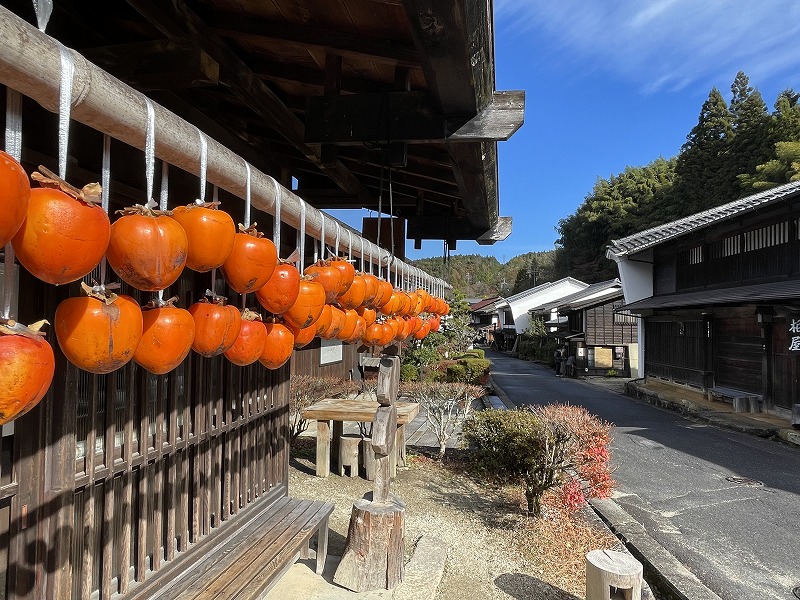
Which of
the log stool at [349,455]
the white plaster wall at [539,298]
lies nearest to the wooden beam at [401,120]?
the log stool at [349,455]

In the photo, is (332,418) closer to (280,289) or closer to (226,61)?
(226,61)

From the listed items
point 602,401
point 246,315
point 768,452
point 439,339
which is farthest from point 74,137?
point 602,401

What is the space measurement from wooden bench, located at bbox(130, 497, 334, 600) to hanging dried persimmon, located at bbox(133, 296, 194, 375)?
1.93 m

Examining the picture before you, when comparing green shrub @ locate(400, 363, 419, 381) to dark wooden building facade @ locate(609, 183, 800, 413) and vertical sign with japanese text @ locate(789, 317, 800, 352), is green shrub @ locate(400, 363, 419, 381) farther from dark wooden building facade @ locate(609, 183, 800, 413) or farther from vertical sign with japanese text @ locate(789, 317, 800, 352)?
vertical sign with japanese text @ locate(789, 317, 800, 352)

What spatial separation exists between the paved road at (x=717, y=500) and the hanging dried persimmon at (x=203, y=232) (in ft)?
17.3

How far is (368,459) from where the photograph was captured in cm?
725

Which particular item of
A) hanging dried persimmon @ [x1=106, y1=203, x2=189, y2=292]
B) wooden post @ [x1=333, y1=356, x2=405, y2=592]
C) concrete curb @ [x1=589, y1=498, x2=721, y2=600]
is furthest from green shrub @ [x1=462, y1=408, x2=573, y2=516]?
hanging dried persimmon @ [x1=106, y1=203, x2=189, y2=292]

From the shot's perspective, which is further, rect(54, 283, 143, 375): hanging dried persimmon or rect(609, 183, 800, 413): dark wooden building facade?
rect(609, 183, 800, 413): dark wooden building facade

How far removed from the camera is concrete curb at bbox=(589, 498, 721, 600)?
14.4 feet

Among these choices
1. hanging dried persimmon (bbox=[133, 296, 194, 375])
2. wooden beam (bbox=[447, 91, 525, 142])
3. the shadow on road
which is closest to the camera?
hanging dried persimmon (bbox=[133, 296, 194, 375])

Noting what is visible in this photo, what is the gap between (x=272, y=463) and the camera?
15.1 feet

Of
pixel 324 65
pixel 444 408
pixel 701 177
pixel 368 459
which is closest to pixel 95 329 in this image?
pixel 324 65

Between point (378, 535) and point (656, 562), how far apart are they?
2882mm

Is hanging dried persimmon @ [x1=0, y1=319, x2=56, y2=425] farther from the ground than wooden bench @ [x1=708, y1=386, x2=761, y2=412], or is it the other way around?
hanging dried persimmon @ [x1=0, y1=319, x2=56, y2=425]
